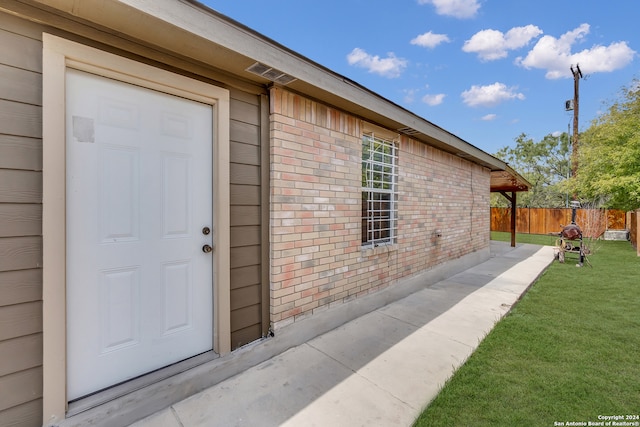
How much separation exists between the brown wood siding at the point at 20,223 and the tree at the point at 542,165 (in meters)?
28.1

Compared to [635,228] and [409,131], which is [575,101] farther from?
[409,131]

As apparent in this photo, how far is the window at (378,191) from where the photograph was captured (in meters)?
3.92

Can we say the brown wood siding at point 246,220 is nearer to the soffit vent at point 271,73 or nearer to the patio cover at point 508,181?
the soffit vent at point 271,73

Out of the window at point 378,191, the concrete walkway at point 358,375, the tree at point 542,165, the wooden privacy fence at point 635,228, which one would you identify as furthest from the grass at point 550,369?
the tree at point 542,165

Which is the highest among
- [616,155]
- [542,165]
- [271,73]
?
[542,165]

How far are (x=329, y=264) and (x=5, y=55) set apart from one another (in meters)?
2.93

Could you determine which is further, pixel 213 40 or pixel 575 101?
pixel 575 101

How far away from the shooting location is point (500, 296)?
4531mm

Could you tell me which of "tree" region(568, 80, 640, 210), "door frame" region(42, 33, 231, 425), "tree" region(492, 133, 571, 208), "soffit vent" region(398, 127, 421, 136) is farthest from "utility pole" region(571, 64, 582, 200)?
"door frame" region(42, 33, 231, 425)

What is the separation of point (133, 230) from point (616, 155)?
50.5ft

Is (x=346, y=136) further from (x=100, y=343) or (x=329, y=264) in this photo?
(x=100, y=343)

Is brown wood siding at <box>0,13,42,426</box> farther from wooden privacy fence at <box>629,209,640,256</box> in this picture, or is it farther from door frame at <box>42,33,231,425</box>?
wooden privacy fence at <box>629,209,640,256</box>

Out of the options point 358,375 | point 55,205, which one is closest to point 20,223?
point 55,205

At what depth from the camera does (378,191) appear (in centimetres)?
413
